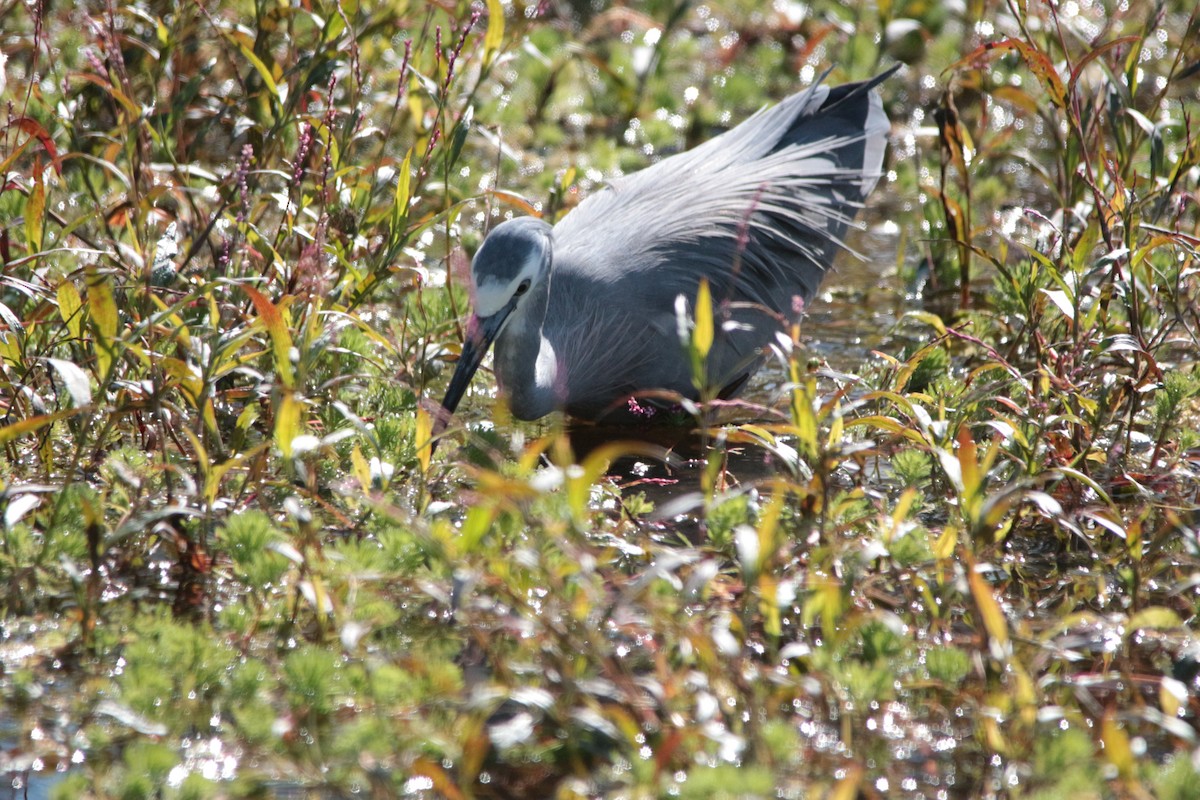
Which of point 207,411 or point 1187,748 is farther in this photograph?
point 207,411

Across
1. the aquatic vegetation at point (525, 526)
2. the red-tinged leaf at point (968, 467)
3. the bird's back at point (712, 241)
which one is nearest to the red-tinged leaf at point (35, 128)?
the aquatic vegetation at point (525, 526)

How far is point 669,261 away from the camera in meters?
4.71

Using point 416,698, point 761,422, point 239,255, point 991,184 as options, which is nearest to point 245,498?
point 416,698

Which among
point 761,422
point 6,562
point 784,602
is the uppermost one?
point 6,562

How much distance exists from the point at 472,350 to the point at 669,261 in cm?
99

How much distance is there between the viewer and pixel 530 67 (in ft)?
23.3

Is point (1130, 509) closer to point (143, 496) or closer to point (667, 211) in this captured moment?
point (667, 211)

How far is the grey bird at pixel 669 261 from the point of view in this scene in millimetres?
4203

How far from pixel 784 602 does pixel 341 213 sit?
2132 millimetres

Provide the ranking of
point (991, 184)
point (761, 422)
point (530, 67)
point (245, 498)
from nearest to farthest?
point (245, 498)
point (761, 422)
point (991, 184)
point (530, 67)

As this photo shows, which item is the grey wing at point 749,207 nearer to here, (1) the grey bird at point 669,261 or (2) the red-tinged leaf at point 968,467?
(1) the grey bird at point 669,261

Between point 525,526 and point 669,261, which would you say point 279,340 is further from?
point 669,261

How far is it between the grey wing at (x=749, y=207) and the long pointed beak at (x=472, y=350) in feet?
2.01

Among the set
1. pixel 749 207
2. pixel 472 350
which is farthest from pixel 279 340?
pixel 749 207
